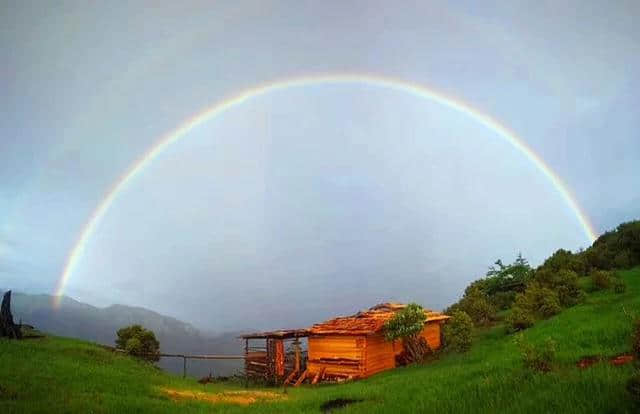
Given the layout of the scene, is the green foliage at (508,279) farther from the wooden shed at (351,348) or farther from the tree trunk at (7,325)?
the tree trunk at (7,325)

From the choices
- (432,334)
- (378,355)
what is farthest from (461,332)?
(432,334)

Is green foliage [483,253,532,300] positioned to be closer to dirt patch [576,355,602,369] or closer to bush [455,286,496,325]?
bush [455,286,496,325]

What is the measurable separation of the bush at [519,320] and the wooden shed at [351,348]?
9.39m

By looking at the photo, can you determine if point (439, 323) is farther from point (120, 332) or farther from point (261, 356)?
point (120, 332)

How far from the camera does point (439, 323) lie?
148 feet

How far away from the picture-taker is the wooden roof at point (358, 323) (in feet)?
110

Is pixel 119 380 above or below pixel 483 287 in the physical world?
below

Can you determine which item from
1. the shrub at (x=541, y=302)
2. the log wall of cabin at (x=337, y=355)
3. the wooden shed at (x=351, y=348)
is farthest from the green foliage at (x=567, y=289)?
the log wall of cabin at (x=337, y=355)

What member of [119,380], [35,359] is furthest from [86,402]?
[35,359]

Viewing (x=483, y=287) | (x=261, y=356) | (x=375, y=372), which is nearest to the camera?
(x=375, y=372)

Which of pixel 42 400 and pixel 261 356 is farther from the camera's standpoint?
pixel 261 356

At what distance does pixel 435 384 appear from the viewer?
1569 cm

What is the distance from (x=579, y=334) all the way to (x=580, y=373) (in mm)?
10951

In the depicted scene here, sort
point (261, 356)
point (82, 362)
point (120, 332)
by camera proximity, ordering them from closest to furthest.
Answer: point (82, 362) < point (120, 332) < point (261, 356)
